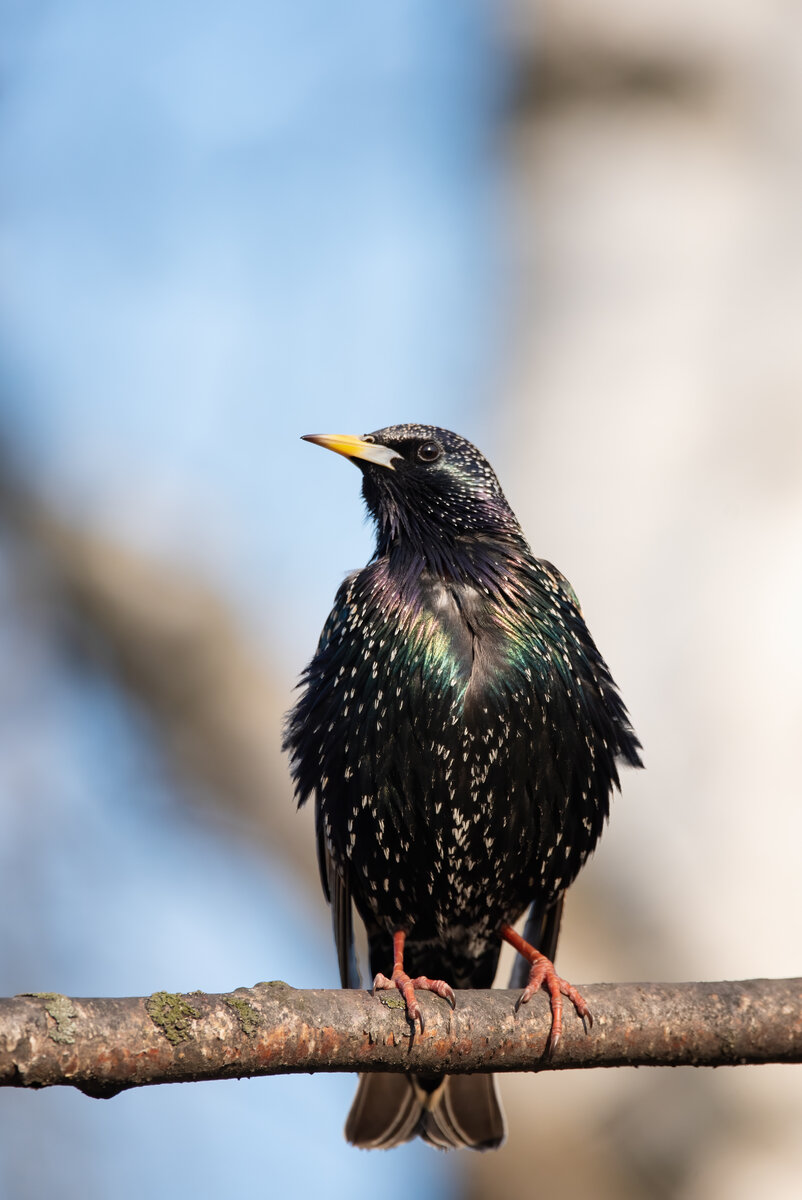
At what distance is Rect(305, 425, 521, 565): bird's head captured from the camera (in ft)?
17.2

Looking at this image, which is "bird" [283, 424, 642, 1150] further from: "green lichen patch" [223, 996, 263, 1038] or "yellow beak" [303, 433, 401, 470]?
"green lichen patch" [223, 996, 263, 1038]

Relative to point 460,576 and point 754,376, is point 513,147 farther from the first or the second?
point 460,576

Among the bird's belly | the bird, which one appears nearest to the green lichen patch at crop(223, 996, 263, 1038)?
the bird

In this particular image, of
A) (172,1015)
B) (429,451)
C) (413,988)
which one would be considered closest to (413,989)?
(413,988)

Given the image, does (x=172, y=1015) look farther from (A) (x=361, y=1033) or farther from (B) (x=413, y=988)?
(B) (x=413, y=988)

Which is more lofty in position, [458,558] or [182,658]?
[458,558]

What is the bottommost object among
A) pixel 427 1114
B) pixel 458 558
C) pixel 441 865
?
pixel 427 1114

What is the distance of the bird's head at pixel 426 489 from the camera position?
5238mm

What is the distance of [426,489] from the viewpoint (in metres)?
5.33

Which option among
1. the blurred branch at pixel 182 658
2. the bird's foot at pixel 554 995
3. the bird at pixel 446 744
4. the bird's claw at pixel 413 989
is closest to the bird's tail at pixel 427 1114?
the bird at pixel 446 744

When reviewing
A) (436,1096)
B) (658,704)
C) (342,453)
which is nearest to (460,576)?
(342,453)

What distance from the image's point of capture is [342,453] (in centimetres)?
540

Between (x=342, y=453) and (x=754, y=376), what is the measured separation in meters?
1.76

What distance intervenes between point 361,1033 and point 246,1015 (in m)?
0.41
